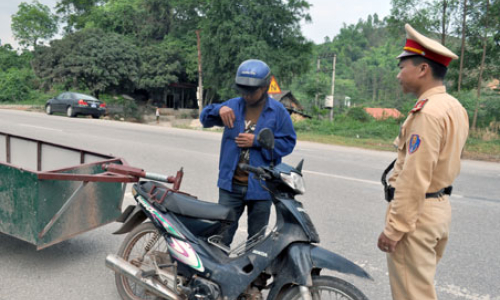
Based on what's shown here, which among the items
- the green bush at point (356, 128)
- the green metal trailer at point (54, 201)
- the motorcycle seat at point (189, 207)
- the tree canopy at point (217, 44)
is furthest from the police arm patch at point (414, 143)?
the tree canopy at point (217, 44)

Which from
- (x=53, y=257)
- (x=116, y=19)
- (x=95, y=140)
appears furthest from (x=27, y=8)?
(x=53, y=257)

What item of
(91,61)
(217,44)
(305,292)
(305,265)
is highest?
(217,44)

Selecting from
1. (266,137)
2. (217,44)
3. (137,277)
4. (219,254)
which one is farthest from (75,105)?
(266,137)

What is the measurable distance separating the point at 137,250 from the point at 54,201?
2.63 feet

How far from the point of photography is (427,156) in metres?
1.98

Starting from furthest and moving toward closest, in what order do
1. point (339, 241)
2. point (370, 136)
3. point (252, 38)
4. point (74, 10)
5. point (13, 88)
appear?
point (74, 10) < point (13, 88) < point (252, 38) < point (370, 136) < point (339, 241)

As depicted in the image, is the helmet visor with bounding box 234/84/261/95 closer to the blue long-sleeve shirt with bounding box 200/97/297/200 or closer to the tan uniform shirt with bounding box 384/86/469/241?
the blue long-sleeve shirt with bounding box 200/97/297/200

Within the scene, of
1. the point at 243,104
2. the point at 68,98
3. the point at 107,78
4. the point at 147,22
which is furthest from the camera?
the point at 147,22

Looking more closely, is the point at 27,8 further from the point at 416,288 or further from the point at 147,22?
the point at 416,288

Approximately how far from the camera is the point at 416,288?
84.6 inches

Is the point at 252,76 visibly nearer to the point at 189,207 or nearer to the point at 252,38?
the point at 189,207

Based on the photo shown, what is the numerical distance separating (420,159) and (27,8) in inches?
2444

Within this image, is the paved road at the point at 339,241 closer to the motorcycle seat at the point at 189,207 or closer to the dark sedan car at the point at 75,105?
the motorcycle seat at the point at 189,207

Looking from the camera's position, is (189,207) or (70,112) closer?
(189,207)
